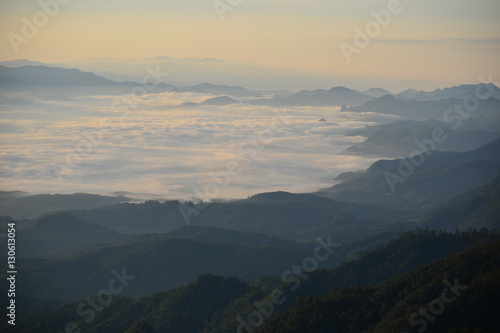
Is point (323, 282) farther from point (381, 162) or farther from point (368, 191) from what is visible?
point (381, 162)

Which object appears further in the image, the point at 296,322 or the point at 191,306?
the point at 191,306

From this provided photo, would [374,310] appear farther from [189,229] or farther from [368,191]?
[368,191]

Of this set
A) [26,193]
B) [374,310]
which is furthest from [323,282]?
[26,193]

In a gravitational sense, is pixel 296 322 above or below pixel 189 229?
above

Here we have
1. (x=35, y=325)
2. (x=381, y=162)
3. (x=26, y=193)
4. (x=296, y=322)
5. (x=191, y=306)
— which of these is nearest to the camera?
(x=296, y=322)

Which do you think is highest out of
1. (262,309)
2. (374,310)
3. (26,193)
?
(374,310)

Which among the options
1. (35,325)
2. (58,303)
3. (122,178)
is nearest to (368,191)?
(122,178)

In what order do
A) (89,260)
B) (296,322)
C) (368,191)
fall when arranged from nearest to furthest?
(296,322) → (89,260) → (368,191)

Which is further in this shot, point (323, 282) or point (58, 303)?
point (58, 303)

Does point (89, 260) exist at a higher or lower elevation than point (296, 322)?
lower
